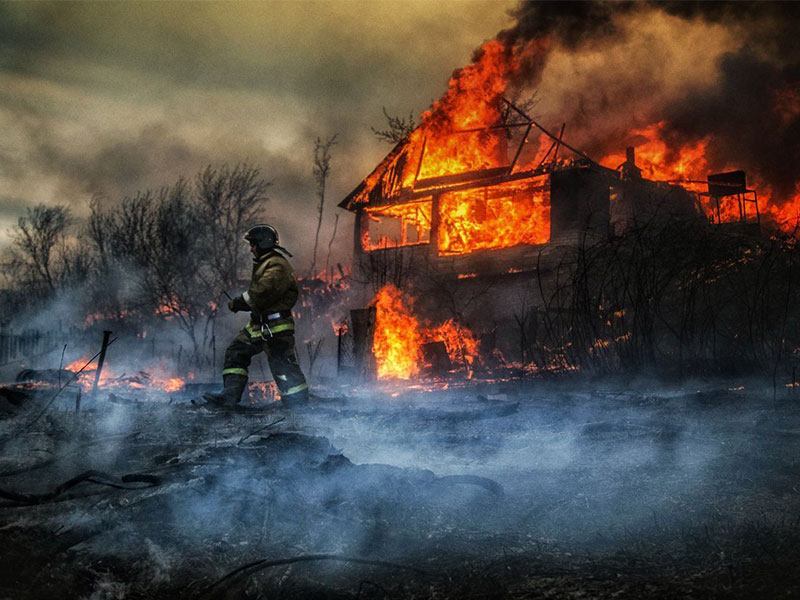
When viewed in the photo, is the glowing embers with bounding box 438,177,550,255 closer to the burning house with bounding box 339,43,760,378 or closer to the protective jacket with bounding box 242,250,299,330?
the burning house with bounding box 339,43,760,378

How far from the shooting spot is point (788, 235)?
6.56 m

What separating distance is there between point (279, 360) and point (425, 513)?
4.44m

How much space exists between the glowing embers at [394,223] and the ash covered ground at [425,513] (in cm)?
1846

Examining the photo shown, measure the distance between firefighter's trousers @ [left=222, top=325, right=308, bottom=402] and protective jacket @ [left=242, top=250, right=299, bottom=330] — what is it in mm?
133

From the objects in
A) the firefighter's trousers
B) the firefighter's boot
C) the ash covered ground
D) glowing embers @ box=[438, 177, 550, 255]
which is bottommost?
the ash covered ground

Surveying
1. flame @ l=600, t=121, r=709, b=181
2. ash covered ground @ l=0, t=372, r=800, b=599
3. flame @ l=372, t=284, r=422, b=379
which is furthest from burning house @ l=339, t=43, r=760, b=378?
ash covered ground @ l=0, t=372, r=800, b=599

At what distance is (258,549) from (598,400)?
4.22m

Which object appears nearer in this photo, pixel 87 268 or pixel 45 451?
pixel 45 451

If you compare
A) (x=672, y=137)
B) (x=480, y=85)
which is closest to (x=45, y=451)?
(x=480, y=85)

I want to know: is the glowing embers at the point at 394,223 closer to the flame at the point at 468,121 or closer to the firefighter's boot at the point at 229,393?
the flame at the point at 468,121

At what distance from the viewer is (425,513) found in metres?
3.52

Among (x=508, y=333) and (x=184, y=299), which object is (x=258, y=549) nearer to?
(x=508, y=333)

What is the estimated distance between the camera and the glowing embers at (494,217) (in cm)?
2078

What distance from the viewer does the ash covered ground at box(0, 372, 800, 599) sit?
2.70 m
